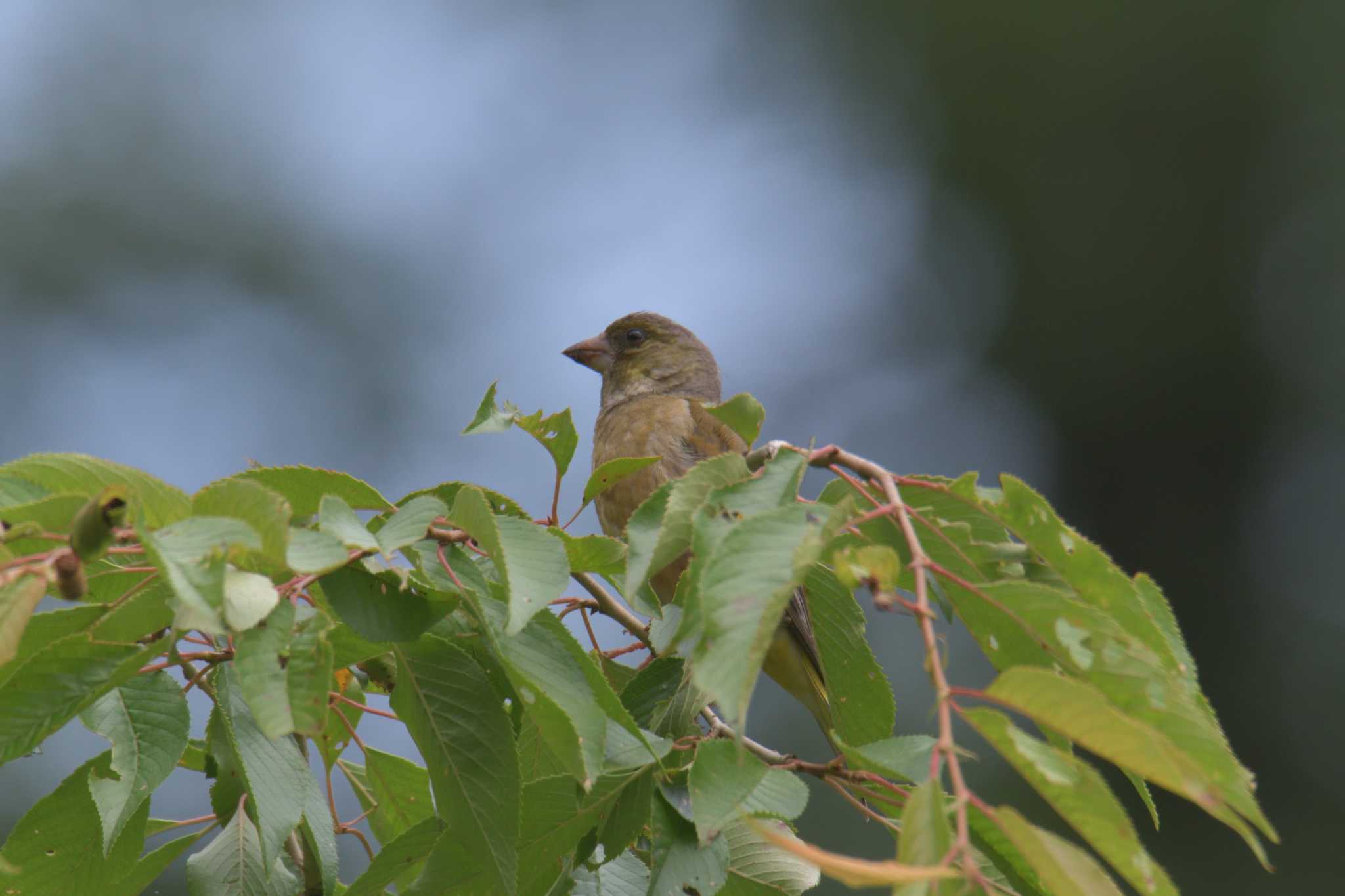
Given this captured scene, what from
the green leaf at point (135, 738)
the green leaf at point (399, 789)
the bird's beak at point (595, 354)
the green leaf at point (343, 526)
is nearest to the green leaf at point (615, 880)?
the green leaf at point (399, 789)

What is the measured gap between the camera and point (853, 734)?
2027 millimetres

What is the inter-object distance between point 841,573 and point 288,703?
20.2 inches

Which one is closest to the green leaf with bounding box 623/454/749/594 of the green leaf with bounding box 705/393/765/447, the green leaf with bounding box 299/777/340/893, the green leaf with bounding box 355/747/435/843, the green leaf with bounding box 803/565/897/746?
the green leaf with bounding box 705/393/765/447

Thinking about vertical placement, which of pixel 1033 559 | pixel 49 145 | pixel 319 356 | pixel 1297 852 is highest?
pixel 1033 559

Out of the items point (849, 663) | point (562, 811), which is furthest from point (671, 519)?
point (849, 663)

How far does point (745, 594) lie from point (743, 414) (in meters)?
0.63

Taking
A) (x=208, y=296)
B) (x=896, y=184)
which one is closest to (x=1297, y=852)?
(x=896, y=184)

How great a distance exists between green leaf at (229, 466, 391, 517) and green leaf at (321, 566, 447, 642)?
14 centimetres

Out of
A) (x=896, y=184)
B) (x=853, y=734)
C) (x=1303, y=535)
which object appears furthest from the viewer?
(x=896, y=184)

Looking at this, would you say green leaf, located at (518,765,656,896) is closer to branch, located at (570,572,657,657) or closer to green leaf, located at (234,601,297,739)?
branch, located at (570,572,657,657)

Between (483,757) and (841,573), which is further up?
(841,573)

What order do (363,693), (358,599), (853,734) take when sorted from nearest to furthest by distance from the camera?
(358,599) < (853,734) < (363,693)

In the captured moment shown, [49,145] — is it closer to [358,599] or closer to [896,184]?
[896,184]

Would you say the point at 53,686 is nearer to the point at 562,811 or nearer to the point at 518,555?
the point at 518,555
